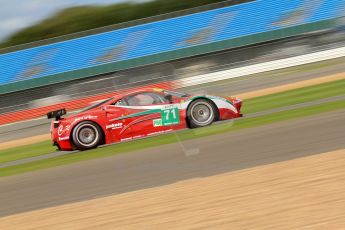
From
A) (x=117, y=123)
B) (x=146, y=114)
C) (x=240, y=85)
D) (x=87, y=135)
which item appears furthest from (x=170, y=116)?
(x=240, y=85)

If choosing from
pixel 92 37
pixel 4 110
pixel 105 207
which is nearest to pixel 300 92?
pixel 105 207

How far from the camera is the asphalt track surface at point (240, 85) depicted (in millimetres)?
19734

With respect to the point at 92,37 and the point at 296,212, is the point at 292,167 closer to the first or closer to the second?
the point at 296,212

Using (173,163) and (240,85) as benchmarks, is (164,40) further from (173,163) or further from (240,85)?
(173,163)

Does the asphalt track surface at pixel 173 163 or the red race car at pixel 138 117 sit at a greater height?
the red race car at pixel 138 117

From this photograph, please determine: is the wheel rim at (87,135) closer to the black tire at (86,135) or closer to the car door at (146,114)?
the black tire at (86,135)

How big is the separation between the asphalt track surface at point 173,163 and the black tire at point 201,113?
131cm

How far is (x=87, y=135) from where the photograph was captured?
1102cm

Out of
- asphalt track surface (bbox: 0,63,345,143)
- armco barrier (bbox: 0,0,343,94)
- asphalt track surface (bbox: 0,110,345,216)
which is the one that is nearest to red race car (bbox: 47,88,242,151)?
asphalt track surface (bbox: 0,110,345,216)

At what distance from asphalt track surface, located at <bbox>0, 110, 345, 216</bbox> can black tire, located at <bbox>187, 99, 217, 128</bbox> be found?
4.29ft

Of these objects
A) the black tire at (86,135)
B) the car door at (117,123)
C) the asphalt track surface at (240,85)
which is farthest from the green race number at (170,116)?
the asphalt track surface at (240,85)

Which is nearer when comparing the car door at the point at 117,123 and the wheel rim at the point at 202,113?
the wheel rim at the point at 202,113

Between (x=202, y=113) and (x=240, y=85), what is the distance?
444 inches

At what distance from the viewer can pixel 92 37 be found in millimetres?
34062
